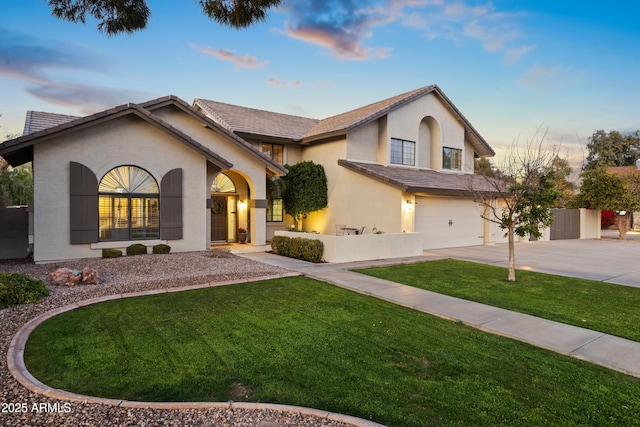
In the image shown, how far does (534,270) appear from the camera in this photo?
12.3 metres

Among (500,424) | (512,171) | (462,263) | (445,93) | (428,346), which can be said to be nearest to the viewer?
(500,424)

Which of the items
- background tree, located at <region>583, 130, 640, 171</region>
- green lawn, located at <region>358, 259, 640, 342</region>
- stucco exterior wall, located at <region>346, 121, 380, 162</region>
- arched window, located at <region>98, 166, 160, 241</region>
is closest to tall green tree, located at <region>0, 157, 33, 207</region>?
arched window, located at <region>98, 166, 160, 241</region>

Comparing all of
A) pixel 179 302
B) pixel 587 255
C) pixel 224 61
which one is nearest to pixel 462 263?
pixel 587 255

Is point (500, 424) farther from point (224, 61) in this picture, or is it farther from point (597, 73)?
point (597, 73)

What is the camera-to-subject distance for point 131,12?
8.31m

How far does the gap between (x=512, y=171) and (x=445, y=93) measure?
11389 mm

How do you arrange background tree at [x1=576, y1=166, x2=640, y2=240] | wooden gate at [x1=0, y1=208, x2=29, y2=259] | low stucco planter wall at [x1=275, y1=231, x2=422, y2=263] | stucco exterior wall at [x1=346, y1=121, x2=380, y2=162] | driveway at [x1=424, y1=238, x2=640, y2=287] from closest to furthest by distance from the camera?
driveway at [x1=424, y1=238, x2=640, y2=287] → low stucco planter wall at [x1=275, y1=231, x2=422, y2=263] → wooden gate at [x1=0, y1=208, x2=29, y2=259] → stucco exterior wall at [x1=346, y1=121, x2=380, y2=162] → background tree at [x1=576, y1=166, x2=640, y2=240]

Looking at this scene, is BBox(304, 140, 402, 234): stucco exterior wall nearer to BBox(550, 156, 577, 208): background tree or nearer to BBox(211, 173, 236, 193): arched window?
BBox(211, 173, 236, 193): arched window

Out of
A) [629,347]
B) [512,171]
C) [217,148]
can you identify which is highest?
[217,148]

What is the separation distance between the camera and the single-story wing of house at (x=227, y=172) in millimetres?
12320

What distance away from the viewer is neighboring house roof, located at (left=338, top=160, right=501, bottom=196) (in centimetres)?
1648

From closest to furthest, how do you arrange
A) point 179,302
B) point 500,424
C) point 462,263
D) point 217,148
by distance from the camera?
point 500,424 < point 179,302 < point 462,263 < point 217,148

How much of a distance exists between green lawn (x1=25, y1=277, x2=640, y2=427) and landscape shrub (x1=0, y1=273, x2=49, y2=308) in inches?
51.1

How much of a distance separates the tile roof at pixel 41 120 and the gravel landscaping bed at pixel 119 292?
16.6ft
